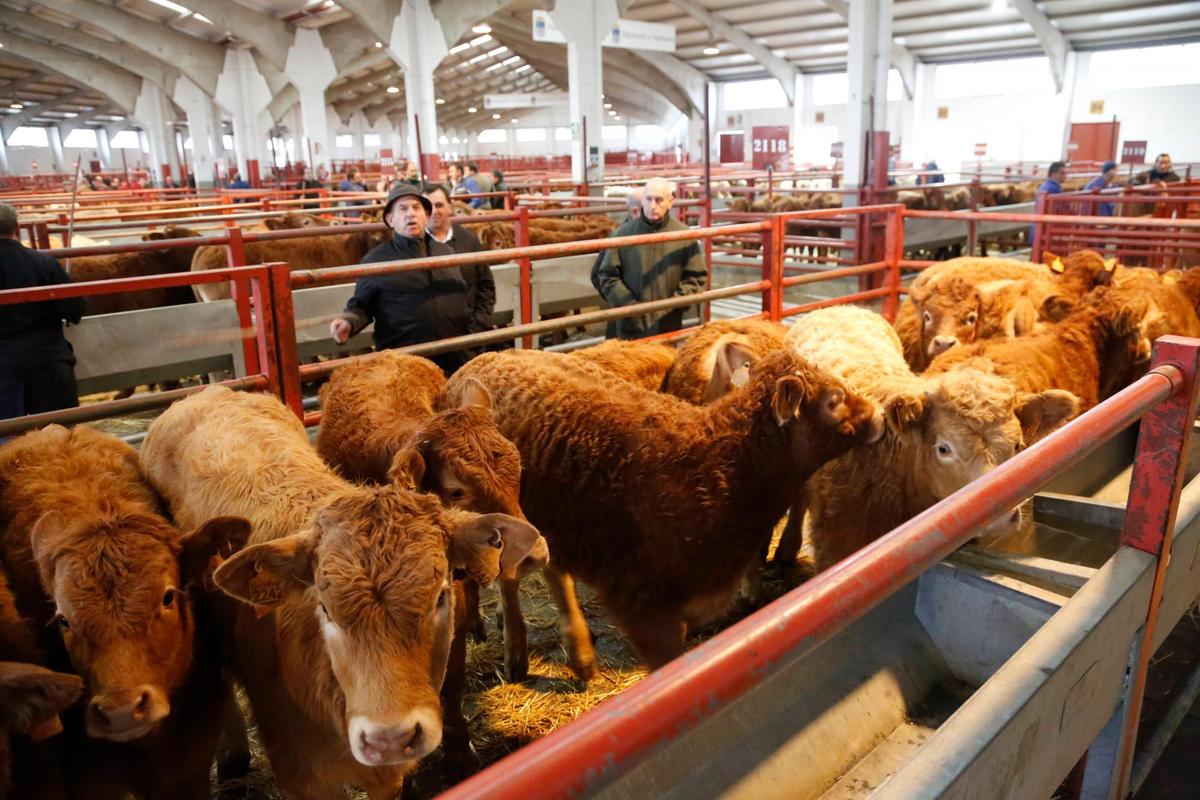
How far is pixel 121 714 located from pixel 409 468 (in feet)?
3.37

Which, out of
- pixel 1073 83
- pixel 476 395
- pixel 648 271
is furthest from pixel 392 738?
pixel 1073 83

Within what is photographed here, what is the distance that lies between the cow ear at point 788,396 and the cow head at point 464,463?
992 mm

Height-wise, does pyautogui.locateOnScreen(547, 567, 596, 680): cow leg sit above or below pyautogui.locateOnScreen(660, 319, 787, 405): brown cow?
below

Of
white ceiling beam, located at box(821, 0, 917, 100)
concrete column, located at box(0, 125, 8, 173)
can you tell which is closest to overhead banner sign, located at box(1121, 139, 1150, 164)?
white ceiling beam, located at box(821, 0, 917, 100)

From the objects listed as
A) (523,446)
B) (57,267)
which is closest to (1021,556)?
(523,446)

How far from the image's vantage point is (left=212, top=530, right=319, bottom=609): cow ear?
6.98 ft

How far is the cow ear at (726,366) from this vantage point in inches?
168

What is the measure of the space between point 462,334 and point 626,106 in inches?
1770

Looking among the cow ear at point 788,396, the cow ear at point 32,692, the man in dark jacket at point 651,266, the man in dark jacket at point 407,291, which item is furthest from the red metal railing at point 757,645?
the man in dark jacket at point 651,266

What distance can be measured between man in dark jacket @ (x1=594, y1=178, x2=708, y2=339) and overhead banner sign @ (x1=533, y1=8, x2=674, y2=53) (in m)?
12.2

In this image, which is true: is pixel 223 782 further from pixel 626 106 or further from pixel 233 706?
pixel 626 106

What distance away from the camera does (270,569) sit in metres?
2.17

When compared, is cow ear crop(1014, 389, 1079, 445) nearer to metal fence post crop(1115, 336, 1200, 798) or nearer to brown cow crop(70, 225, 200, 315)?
metal fence post crop(1115, 336, 1200, 798)

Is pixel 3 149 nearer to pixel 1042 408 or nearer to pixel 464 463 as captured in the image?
pixel 464 463
